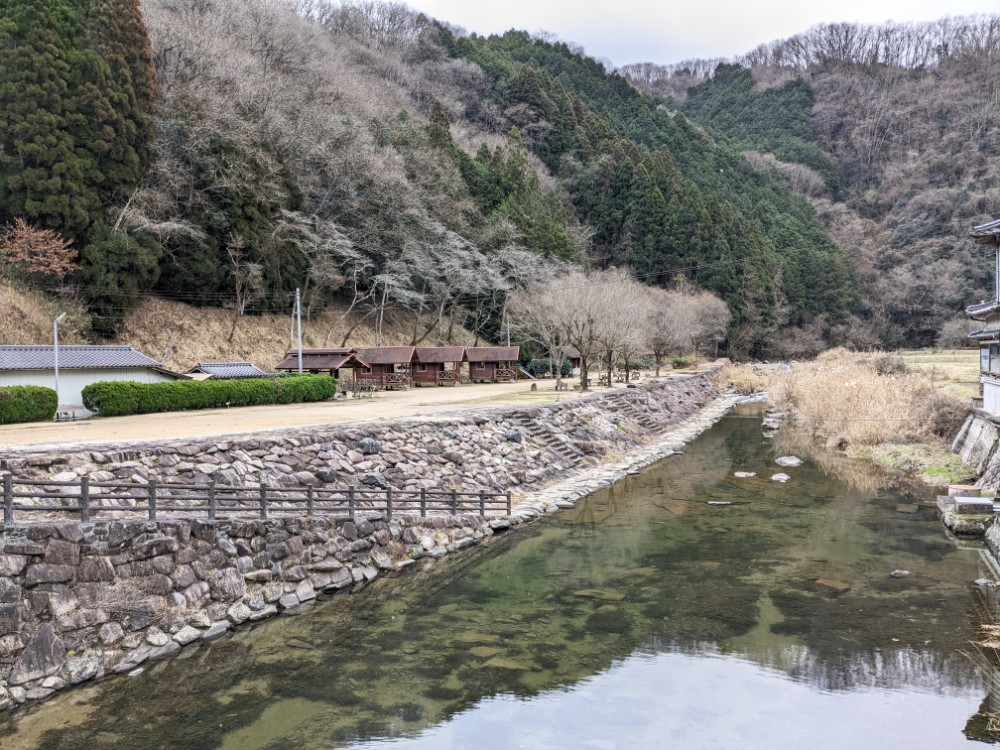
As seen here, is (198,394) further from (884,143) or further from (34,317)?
(884,143)

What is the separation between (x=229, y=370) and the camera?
3092 cm

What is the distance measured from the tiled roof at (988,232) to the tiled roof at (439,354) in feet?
85.6

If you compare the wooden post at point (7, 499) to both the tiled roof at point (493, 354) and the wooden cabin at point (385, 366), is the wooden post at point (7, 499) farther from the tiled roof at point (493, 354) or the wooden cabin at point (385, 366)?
the tiled roof at point (493, 354)

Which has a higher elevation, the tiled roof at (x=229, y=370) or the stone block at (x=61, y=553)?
the tiled roof at (x=229, y=370)

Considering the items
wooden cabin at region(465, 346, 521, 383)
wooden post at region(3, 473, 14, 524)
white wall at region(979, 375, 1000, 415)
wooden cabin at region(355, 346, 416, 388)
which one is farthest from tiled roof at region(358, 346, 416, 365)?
wooden post at region(3, 473, 14, 524)

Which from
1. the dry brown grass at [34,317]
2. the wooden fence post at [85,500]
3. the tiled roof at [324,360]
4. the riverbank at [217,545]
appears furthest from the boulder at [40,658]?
the tiled roof at [324,360]

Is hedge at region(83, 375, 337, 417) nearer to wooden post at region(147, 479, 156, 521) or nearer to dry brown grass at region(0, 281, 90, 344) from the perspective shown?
dry brown grass at region(0, 281, 90, 344)

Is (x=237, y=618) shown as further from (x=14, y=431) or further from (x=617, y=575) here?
(x=14, y=431)

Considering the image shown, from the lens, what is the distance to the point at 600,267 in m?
72.9

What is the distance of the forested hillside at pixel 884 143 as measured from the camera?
260ft

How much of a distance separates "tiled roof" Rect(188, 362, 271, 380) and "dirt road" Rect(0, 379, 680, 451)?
4.90 meters

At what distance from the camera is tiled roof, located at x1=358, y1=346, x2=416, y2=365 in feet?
128

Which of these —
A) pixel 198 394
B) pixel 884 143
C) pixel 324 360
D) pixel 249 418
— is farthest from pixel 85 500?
pixel 884 143

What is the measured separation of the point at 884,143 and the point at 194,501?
117m
